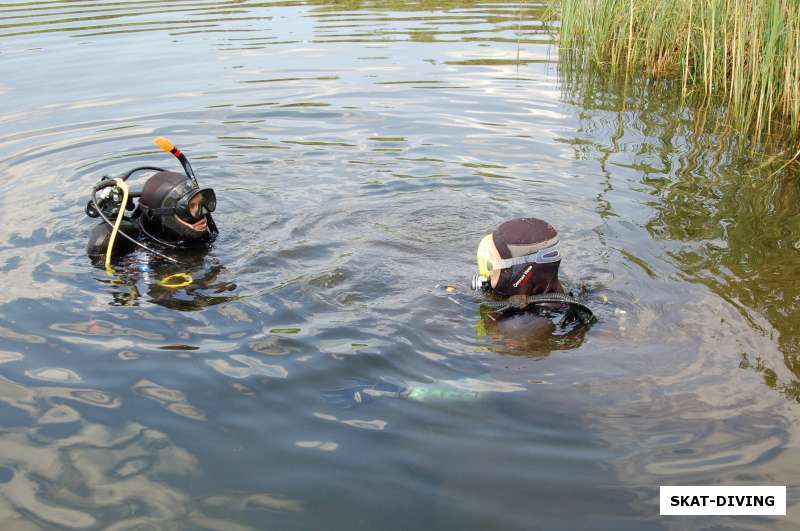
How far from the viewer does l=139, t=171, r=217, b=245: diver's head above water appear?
5320 millimetres

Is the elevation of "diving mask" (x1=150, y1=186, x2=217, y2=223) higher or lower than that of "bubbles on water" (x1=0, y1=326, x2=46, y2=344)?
higher

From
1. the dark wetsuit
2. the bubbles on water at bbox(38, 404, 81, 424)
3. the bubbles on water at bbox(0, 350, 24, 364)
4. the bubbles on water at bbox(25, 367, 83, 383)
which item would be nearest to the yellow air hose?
the dark wetsuit

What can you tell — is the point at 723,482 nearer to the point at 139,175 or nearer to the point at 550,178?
the point at 550,178

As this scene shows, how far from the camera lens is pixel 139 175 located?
7.72 meters

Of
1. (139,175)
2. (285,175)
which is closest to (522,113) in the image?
(285,175)

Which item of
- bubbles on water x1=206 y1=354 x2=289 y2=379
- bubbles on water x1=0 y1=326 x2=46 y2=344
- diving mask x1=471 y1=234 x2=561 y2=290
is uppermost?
diving mask x1=471 y1=234 x2=561 y2=290

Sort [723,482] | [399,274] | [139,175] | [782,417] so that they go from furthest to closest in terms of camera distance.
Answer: [139,175], [399,274], [782,417], [723,482]

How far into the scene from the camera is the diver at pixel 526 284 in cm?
415

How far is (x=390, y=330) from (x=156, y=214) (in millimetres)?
2037

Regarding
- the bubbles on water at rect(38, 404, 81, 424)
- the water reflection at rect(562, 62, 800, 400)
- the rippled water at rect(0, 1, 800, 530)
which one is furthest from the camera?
the water reflection at rect(562, 62, 800, 400)

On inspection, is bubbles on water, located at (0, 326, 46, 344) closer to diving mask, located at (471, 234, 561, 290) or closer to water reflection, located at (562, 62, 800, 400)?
diving mask, located at (471, 234, 561, 290)

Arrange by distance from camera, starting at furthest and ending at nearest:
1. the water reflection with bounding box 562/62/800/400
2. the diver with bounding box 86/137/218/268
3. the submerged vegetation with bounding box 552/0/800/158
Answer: the submerged vegetation with bounding box 552/0/800/158, the diver with bounding box 86/137/218/268, the water reflection with bounding box 562/62/800/400

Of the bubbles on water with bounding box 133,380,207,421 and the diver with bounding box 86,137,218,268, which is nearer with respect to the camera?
the bubbles on water with bounding box 133,380,207,421

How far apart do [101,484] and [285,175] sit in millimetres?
4515
